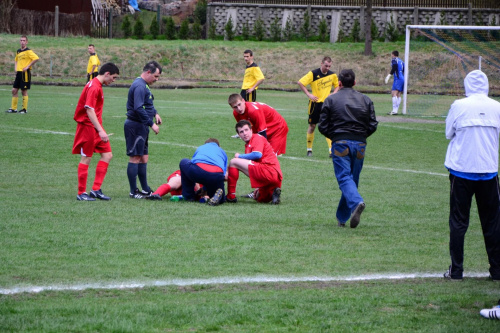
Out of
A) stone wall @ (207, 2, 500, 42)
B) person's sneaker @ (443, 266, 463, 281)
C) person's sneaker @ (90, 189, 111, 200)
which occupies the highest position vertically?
stone wall @ (207, 2, 500, 42)

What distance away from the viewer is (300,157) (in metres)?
15.7

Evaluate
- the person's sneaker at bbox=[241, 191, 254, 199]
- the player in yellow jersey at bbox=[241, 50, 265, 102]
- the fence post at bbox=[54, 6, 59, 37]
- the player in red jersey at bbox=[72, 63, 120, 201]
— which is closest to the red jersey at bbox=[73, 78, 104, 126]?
the player in red jersey at bbox=[72, 63, 120, 201]

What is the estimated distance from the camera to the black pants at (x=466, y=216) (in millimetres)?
6320

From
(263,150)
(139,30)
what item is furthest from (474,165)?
(139,30)

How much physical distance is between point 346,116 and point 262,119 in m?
2.47

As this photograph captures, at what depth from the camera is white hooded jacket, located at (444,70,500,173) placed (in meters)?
6.25

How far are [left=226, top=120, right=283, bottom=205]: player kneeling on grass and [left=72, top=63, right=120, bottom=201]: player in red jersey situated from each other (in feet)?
5.71

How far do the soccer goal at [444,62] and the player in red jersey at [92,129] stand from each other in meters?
16.0

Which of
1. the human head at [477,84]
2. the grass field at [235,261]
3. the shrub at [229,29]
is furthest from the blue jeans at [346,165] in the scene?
the shrub at [229,29]

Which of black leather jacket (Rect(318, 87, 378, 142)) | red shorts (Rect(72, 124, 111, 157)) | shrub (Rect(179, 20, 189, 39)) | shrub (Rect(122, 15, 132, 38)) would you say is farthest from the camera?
shrub (Rect(122, 15, 132, 38))

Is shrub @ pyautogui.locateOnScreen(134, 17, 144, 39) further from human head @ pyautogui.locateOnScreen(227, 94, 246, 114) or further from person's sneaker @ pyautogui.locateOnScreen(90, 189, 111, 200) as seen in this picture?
person's sneaker @ pyautogui.locateOnScreen(90, 189, 111, 200)

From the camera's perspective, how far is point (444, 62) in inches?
1168

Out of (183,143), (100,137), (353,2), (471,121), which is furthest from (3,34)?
A: (471,121)

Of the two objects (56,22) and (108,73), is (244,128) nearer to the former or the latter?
(108,73)
